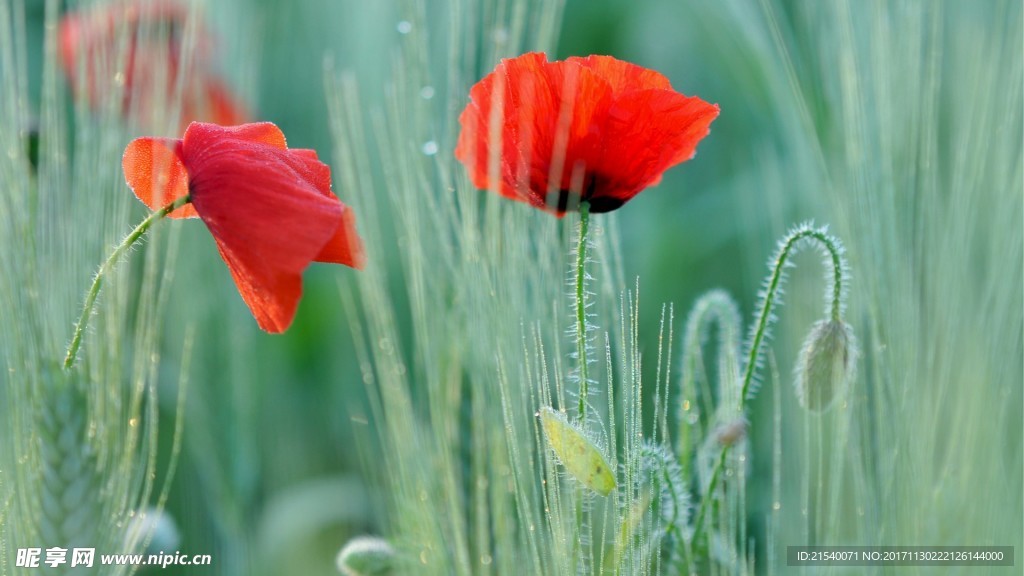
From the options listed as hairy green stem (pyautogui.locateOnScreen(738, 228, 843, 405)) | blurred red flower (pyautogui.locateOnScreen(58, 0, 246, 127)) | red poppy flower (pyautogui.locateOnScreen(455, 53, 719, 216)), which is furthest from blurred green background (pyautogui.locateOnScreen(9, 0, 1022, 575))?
red poppy flower (pyautogui.locateOnScreen(455, 53, 719, 216))

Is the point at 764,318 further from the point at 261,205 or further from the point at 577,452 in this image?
the point at 261,205

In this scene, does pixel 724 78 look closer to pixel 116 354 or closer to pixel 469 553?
pixel 469 553

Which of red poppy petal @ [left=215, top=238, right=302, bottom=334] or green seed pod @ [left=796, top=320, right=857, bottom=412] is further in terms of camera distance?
green seed pod @ [left=796, top=320, right=857, bottom=412]

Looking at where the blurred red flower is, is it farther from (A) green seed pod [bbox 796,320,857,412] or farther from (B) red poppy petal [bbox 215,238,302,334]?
(A) green seed pod [bbox 796,320,857,412]

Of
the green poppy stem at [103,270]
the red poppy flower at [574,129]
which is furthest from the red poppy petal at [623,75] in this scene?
the green poppy stem at [103,270]

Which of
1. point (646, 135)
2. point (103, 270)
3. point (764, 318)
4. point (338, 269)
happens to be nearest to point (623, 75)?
A: point (646, 135)
